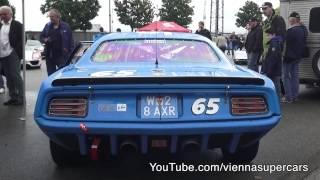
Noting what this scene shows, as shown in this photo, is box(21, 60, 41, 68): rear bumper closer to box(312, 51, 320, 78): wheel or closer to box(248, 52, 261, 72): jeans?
box(248, 52, 261, 72): jeans

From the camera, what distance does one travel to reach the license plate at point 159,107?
13.4 feet

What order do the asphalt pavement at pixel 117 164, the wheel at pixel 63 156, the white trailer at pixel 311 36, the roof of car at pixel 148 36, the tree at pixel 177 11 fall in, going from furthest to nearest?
the tree at pixel 177 11 < the white trailer at pixel 311 36 < the roof of car at pixel 148 36 < the wheel at pixel 63 156 < the asphalt pavement at pixel 117 164

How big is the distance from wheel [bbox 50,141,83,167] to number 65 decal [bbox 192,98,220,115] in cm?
145

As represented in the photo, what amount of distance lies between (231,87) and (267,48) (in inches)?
231

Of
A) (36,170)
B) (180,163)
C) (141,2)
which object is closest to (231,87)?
(180,163)

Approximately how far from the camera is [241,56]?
20781mm

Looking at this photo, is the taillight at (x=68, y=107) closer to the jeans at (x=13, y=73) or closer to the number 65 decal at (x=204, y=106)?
the number 65 decal at (x=204, y=106)

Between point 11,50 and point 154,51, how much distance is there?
448cm

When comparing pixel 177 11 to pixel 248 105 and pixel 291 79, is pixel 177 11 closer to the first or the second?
pixel 291 79

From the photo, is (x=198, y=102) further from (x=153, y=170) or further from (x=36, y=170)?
(x=36, y=170)

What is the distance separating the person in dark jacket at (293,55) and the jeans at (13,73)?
15.7 ft

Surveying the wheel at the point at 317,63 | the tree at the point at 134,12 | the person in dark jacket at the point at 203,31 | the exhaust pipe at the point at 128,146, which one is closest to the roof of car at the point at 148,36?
the exhaust pipe at the point at 128,146

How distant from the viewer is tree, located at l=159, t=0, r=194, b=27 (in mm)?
49750

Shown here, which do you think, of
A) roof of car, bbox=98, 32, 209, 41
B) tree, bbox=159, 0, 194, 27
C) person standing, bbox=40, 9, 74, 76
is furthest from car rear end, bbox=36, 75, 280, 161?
tree, bbox=159, 0, 194, 27
